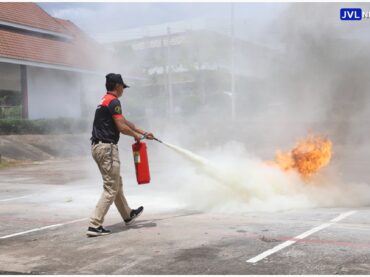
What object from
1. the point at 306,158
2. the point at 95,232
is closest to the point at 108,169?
the point at 95,232

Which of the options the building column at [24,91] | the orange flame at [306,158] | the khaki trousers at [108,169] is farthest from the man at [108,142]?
the building column at [24,91]

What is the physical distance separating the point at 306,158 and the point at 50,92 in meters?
14.8

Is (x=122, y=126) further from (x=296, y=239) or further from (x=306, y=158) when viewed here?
(x=306, y=158)

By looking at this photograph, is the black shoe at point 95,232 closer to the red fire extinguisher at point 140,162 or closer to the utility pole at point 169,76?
the red fire extinguisher at point 140,162

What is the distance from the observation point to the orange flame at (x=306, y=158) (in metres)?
6.44

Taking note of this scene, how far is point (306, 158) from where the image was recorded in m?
6.47

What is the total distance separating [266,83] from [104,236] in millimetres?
5828

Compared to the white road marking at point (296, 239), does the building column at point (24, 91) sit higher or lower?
higher

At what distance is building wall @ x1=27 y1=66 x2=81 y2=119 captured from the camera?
1805 cm

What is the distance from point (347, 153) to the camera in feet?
41.0

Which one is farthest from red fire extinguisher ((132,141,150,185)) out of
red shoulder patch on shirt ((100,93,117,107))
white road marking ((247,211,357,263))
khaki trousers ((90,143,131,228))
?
white road marking ((247,211,357,263))

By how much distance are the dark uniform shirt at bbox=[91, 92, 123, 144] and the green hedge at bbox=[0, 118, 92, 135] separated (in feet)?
40.9

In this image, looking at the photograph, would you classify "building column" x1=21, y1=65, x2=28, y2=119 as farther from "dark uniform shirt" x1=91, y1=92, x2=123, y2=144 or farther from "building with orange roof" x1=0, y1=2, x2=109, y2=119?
"dark uniform shirt" x1=91, y1=92, x2=123, y2=144

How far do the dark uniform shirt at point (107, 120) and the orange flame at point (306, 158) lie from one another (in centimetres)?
250
